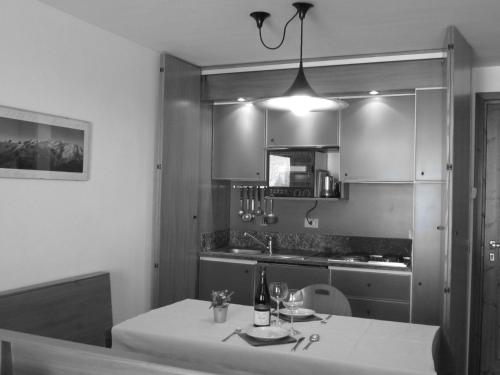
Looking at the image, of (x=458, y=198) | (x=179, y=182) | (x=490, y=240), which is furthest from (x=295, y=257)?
(x=490, y=240)

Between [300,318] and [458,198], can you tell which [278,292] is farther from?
[458,198]

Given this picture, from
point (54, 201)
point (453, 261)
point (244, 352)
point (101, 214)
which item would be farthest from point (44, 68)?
point (453, 261)

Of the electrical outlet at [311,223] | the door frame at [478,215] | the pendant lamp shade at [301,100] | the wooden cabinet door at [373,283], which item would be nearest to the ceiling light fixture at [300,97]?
the pendant lamp shade at [301,100]

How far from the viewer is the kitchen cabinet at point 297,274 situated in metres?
4.46

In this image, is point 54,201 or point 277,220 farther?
point 277,220

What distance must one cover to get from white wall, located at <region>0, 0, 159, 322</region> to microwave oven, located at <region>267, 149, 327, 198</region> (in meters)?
1.11

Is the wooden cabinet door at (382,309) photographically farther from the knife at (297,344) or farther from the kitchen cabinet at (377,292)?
the knife at (297,344)

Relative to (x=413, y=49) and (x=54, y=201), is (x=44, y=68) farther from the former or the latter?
(x=413, y=49)

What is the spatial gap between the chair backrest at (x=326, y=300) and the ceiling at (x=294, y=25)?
1.72 metres

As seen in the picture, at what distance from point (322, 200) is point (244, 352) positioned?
8.95ft

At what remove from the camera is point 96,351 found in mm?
1762

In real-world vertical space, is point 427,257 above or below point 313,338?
above

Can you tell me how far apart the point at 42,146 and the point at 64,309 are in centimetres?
100

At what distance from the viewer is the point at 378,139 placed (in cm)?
450
